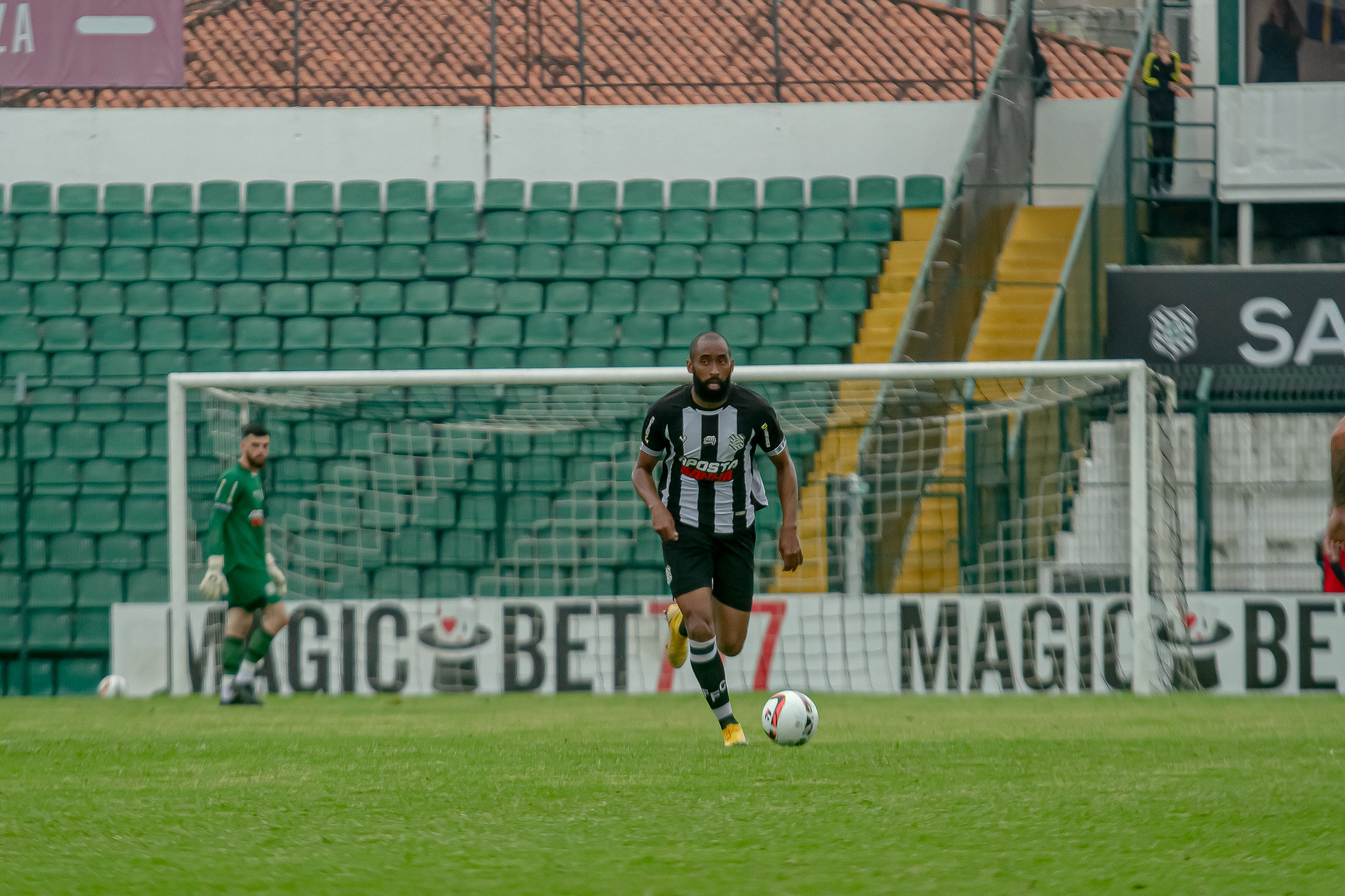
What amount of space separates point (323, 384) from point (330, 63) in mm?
10257

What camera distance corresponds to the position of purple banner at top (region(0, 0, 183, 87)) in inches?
592

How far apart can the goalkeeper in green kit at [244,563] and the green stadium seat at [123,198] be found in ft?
22.7

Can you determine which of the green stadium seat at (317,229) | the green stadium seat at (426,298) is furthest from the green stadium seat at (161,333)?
the green stadium seat at (426,298)

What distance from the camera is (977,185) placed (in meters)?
14.0

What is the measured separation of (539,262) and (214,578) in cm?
613

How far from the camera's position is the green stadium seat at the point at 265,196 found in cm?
1648

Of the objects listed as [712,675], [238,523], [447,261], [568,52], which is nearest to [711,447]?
[712,675]

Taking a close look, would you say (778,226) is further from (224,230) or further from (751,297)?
(224,230)

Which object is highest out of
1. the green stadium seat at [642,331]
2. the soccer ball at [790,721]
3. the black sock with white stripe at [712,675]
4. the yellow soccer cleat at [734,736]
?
the green stadium seat at [642,331]

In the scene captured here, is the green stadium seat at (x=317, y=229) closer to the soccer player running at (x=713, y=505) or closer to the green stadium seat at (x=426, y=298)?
the green stadium seat at (x=426, y=298)

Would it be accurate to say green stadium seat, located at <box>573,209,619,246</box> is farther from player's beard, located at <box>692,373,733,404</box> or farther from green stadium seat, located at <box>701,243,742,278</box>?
player's beard, located at <box>692,373,733,404</box>

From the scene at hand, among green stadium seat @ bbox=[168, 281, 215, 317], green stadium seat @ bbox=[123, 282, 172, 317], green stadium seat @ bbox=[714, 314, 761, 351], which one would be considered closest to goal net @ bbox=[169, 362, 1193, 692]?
green stadium seat @ bbox=[714, 314, 761, 351]

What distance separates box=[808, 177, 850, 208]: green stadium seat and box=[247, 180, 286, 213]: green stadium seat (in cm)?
514

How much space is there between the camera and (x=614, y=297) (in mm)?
15523
